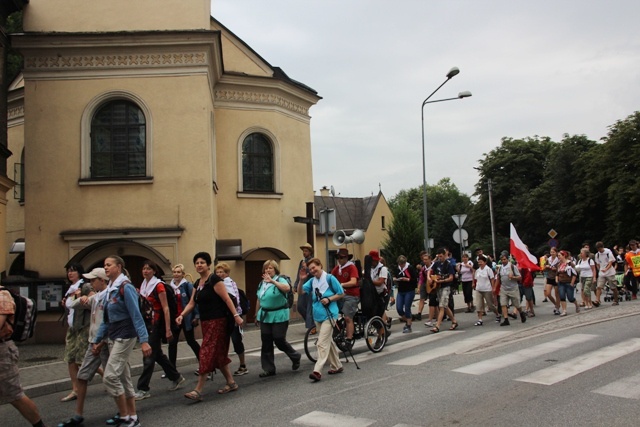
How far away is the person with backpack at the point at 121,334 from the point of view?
667 centimetres

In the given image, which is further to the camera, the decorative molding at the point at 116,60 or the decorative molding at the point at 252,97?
the decorative molding at the point at 252,97

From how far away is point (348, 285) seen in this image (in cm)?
1064

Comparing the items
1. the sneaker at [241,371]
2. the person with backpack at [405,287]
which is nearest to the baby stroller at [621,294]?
the person with backpack at [405,287]

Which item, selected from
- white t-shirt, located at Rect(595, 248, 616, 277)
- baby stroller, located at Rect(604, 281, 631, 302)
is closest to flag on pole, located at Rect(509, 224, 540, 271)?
white t-shirt, located at Rect(595, 248, 616, 277)

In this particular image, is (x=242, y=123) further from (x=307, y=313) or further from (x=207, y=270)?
(x=207, y=270)

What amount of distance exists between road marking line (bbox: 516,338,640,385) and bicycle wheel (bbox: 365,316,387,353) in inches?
128

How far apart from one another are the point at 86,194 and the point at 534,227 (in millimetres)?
47415

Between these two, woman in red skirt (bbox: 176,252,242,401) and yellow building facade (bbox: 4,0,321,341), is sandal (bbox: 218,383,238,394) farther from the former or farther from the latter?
yellow building facade (bbox: 4,0,321,341)

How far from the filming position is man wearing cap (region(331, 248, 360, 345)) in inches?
418

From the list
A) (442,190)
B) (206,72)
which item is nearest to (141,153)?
(206,72)

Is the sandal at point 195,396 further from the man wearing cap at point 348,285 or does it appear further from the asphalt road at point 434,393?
the man wearing cap at point 348,285

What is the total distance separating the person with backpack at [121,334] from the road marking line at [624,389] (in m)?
5.33

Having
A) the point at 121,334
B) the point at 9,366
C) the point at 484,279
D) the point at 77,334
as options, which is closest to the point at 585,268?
the point at 484,279

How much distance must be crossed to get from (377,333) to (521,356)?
258cm
